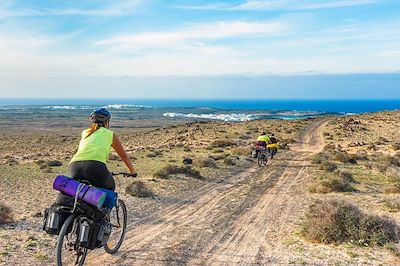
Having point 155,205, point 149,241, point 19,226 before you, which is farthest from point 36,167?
point 149,241

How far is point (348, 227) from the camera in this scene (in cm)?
1039

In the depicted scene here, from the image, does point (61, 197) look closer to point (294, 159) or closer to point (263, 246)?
point (263, 246)

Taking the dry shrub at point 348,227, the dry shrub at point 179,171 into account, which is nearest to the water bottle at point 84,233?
the dry shrub at point 348,227

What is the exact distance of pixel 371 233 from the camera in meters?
10.2

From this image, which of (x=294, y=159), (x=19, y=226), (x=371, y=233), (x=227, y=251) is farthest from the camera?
(x=294, y=159)

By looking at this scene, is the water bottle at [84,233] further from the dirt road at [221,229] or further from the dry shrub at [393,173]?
the dry shrub at [393,173]

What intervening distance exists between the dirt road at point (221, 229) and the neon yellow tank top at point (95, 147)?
250 cm

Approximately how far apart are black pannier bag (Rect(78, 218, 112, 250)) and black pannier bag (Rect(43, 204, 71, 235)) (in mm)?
296

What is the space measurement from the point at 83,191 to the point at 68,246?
1277 mm

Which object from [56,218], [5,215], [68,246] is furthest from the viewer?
[5,215]

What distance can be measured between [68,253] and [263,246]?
15.3ft

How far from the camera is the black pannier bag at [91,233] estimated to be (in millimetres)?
6871

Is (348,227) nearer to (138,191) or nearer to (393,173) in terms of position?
(138,191)

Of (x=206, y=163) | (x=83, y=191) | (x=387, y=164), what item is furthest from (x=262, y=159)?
(x=83, y=191)
